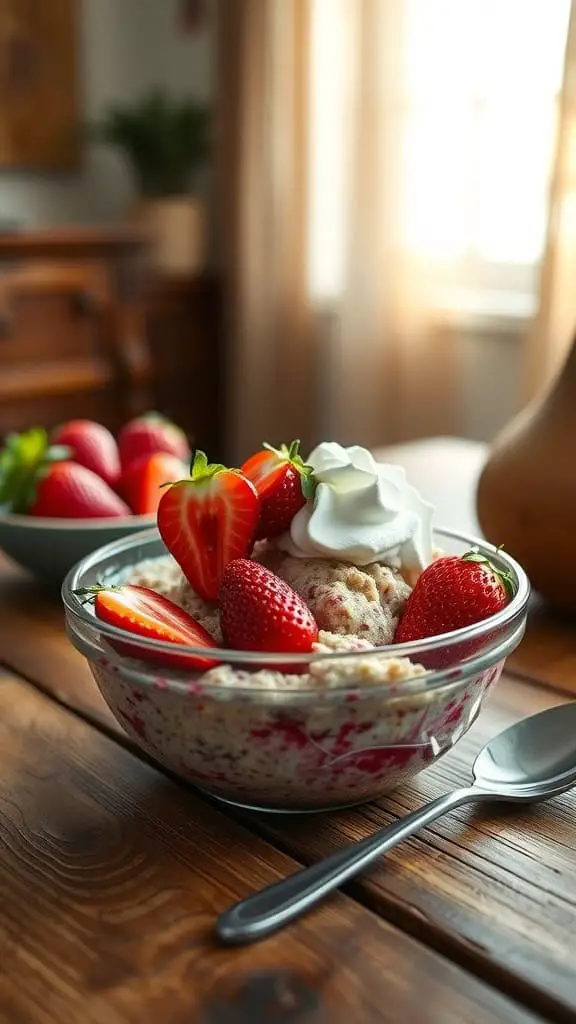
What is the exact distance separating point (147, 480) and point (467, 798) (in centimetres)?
56

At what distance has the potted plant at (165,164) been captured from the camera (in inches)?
114

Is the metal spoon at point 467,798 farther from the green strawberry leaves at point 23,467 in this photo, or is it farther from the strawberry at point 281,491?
the green strawberry leaves at point 23,467

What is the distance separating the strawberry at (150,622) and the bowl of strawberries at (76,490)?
0.32 metres

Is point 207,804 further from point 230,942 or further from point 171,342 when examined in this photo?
point 171,342

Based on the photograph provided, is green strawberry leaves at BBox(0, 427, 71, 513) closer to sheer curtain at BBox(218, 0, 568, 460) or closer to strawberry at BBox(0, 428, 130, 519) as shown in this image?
strawberry at BBox(0, 428, 130, 519)

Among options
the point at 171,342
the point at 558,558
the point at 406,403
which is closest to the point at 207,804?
the point at 558,558

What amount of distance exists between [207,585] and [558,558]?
37 cm

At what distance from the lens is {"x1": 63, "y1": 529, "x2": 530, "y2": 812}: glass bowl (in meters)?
0.57

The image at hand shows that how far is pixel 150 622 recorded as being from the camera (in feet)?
2.10

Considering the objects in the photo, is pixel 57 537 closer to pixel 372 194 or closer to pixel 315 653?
pixel 315 653

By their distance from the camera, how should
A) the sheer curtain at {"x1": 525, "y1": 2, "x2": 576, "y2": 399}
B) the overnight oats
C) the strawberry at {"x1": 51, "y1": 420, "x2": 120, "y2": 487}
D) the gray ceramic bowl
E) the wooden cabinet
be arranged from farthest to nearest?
1. the wooden cabinet
2. the sheer curtain at {"x1": 525, "y1": 2, "x2": 576, "y2": 399}
3. the strawberry at {"x1": 51, "y1": 420, "x2": 120, "y2": 487}
4. the gray ceramic bowl
5. the overnight oats

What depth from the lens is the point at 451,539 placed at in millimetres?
847

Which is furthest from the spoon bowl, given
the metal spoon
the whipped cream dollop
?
the whipped cream dollop

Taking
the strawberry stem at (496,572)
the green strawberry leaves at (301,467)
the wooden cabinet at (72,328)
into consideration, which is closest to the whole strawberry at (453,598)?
the strawberry stem at (496,572)
